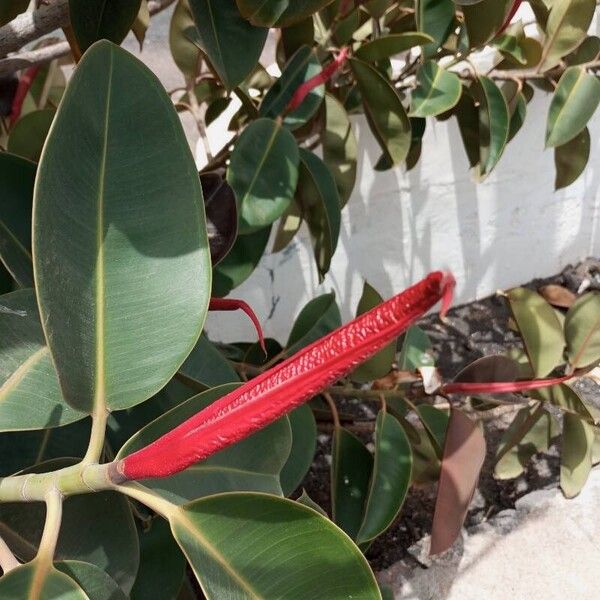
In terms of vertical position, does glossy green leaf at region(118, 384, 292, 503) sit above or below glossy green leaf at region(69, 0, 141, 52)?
below

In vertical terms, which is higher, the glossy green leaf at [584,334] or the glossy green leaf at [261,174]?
the glossy green leaf at [261,174]

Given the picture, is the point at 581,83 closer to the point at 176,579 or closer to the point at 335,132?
the point at 335,132

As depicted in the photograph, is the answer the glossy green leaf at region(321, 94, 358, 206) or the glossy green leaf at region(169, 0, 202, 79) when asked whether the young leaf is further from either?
the glossy green leaf at region(169, 0, 202, 79)

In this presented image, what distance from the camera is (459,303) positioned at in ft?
7.30

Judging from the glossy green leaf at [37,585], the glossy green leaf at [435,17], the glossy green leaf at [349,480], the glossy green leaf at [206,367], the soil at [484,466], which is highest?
the glossy green leaf at [435,17]

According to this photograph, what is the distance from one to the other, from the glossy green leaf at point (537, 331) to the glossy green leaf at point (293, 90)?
1.34ft

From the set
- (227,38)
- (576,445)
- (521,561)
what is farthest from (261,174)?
(521,561)

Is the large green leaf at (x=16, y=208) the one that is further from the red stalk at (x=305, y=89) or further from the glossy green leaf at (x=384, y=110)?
the glossy green leaf at (x=384, y=110)

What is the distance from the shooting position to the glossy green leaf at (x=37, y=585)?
1.49ft

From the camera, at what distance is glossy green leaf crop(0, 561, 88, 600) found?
453mm

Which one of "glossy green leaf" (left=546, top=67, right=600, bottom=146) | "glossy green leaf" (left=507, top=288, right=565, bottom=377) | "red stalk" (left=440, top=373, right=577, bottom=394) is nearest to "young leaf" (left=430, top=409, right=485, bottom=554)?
"red stalk" (left=440, top=373, right=577, bottom=394)

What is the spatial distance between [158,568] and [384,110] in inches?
26.6

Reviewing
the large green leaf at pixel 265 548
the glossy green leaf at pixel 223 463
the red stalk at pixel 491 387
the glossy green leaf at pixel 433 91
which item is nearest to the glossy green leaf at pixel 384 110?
the glossy green leaf at pixel 433 91

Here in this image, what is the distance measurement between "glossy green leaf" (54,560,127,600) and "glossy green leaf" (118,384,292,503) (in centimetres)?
8
